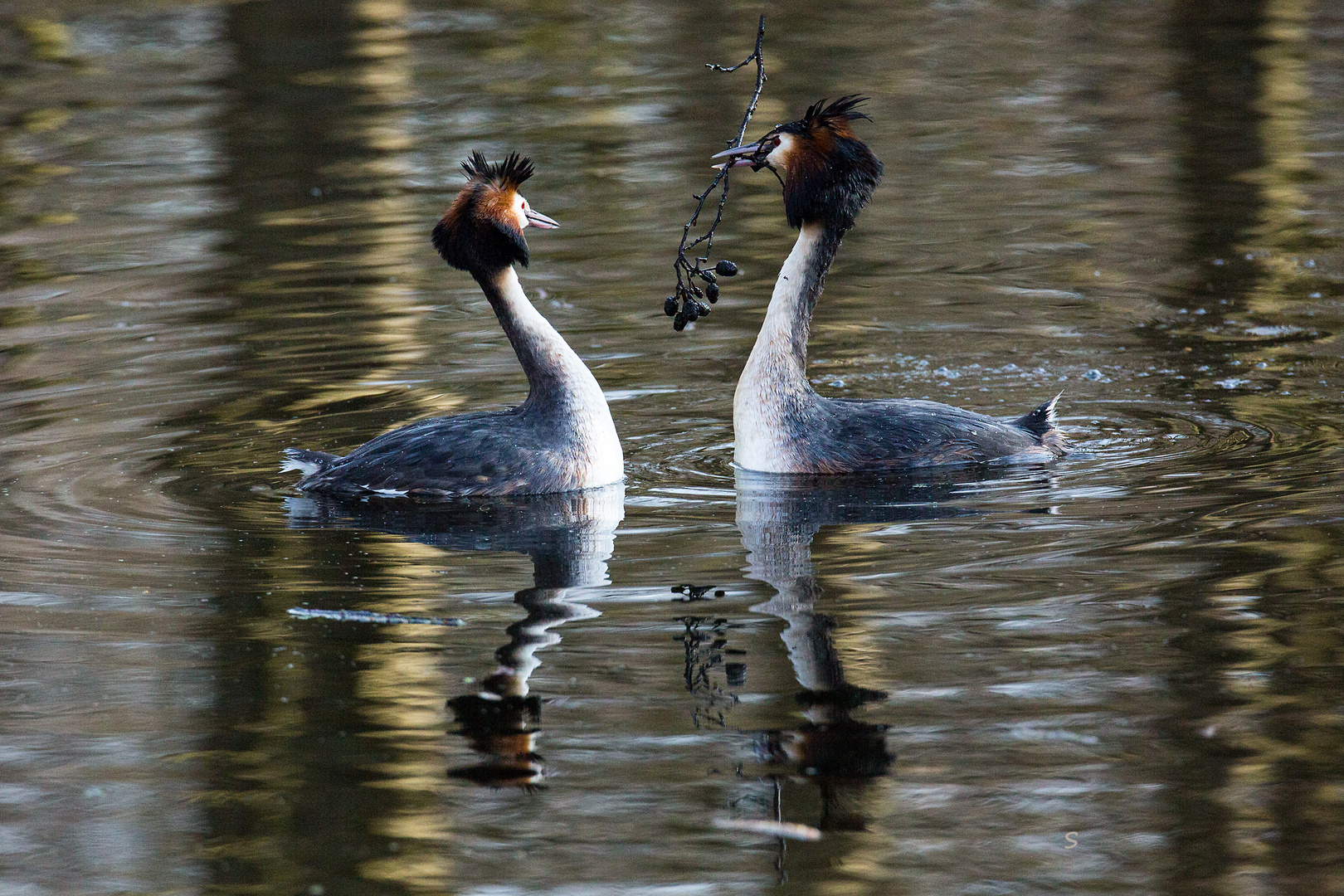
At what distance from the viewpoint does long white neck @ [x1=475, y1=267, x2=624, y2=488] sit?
8430 millimetres

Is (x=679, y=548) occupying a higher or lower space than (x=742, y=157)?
lower

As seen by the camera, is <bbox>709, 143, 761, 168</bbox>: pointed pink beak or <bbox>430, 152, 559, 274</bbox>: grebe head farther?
<bbox>430, 152, 559, 274</bbox>: grebe head

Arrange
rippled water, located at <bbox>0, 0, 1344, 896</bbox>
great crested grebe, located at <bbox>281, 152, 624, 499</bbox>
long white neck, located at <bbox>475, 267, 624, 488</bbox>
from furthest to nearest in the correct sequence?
long white neck, located at <bbox>475, 267, 624, 488</bbox>, great crested grebe, located at <bbox>281, 152, 624, 499</bbox>, rippled water, located at <bbox>0, 0, 1344, 896</bbox>

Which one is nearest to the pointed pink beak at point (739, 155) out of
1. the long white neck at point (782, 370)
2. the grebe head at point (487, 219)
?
the long white neck at point (782, 370)

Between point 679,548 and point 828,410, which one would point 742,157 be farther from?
point 679,548

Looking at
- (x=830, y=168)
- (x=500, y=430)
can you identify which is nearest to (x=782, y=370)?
(x=830, y=168)

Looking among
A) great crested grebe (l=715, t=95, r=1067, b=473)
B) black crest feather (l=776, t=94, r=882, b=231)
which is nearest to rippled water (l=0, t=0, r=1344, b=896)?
great crested grebe (l=715, t=95, r=1067, b=473)

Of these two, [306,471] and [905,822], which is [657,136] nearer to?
[306,471]

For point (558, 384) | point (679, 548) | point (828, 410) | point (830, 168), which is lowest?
point (679, 548)

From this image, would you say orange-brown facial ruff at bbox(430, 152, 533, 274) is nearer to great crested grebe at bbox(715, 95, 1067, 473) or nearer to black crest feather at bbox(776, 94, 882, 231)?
great crested grebe at bbox(715, 95, 1067, 473)

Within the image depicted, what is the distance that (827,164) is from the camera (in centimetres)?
854

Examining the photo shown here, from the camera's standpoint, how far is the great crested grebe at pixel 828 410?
333 inches

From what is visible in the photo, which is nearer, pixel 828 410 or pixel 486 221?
pixel 486 221

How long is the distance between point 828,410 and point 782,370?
0.30m
